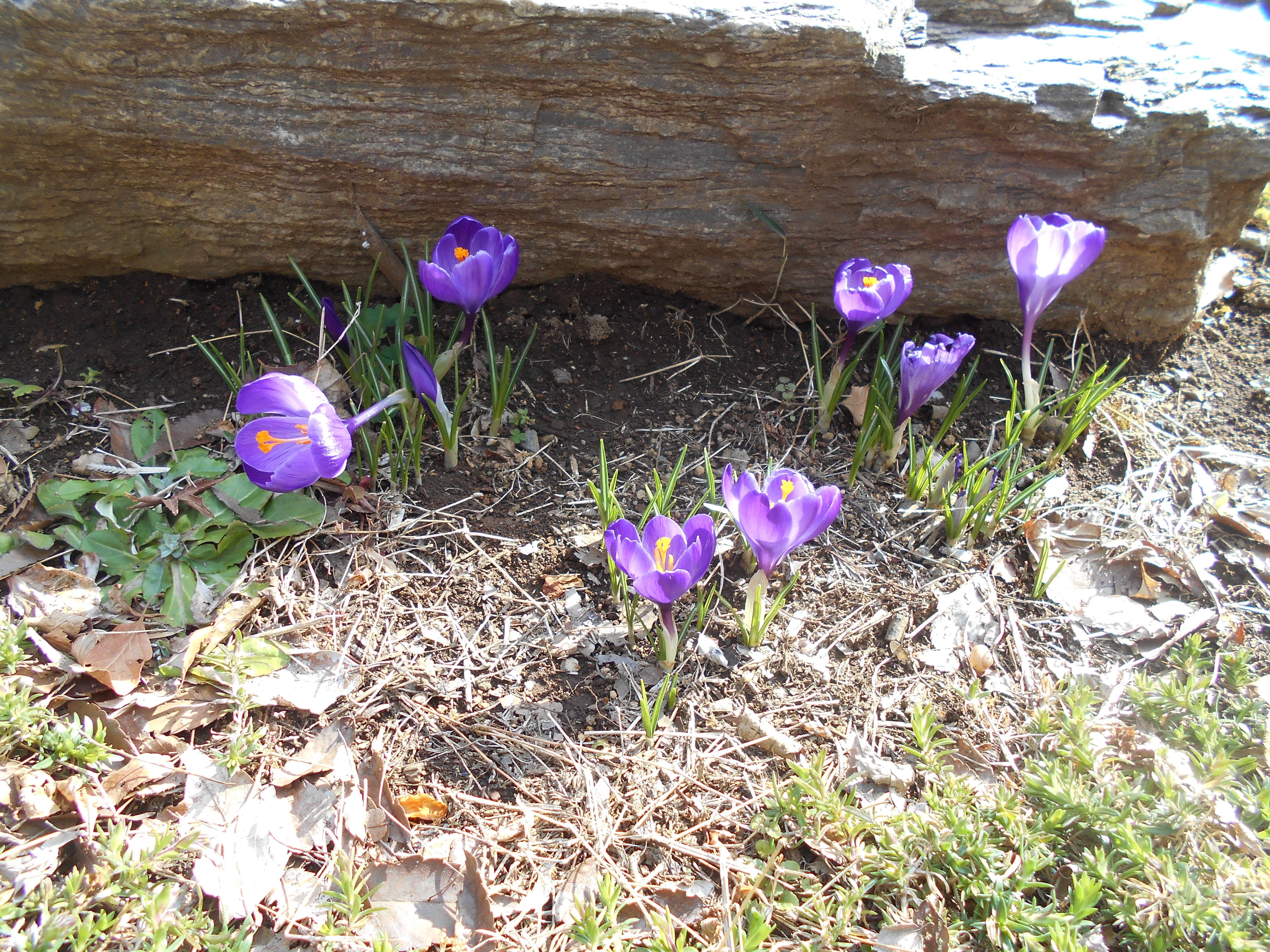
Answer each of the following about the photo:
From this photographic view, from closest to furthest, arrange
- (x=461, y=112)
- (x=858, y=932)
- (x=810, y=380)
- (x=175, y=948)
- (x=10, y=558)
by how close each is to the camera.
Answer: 1. (x=175, y=948)
2. (x=858, y=932)
3. (x=10, y=558)
4. (x=461, y=112)
5. (x=810, y=380)

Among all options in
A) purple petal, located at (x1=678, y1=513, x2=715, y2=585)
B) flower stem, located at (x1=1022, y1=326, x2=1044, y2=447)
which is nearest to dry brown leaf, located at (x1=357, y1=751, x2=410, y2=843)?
purple petal, located at (x1=678, y1=513, x2=715, y2=585)

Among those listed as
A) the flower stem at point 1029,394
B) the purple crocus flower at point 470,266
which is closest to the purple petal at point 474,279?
the purple crocus flower at point 470,266

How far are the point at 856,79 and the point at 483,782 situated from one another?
71.6 inches

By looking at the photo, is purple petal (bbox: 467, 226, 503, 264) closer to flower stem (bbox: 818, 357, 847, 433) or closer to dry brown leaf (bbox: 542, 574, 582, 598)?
dry brown leaf (bbox: 542, 574, 582, 598)

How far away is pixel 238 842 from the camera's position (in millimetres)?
1393

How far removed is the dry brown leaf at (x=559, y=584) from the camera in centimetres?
185

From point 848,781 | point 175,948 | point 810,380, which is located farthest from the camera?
point 810,380

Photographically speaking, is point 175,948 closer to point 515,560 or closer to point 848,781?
point 515,560

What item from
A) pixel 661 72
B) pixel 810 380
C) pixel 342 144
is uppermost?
pixel 661 72

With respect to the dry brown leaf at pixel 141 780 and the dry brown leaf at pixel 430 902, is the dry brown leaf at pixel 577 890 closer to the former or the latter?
the dry brown leaf at pixel 430 902

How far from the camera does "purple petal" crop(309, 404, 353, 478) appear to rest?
164 cm

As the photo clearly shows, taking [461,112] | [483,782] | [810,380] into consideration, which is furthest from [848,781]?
[461,112]

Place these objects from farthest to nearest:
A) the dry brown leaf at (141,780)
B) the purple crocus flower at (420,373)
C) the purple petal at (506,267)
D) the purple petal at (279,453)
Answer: the purple petal at (506,267) < the purple crocus flower at (420,373) < the purple petal at (279,453) < the dry brown leaf at (141,780)

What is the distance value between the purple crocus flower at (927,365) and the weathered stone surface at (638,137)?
509 mm
